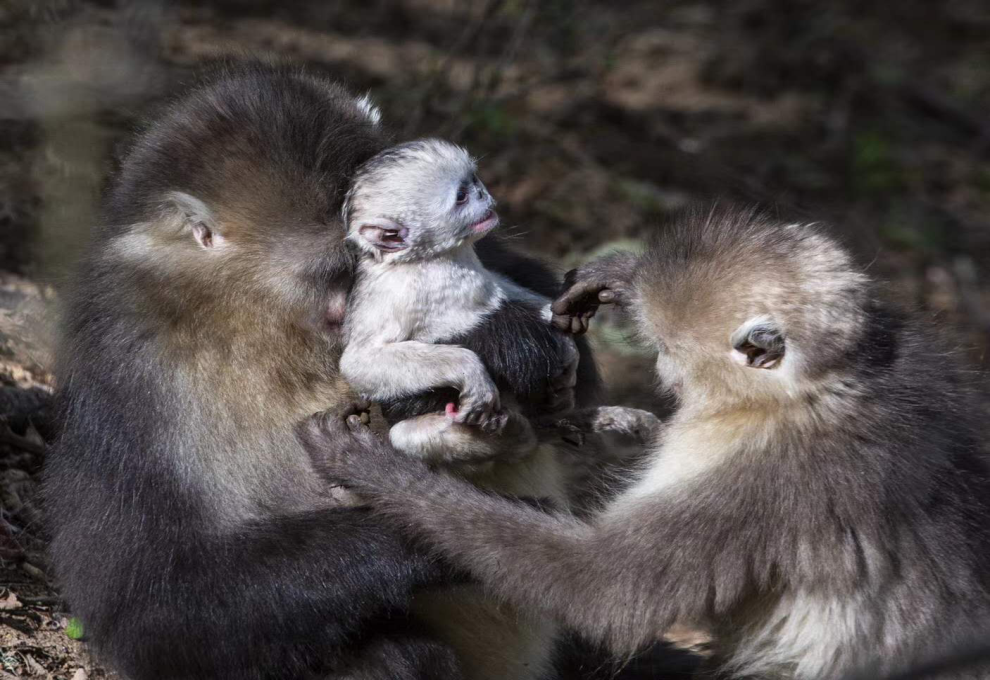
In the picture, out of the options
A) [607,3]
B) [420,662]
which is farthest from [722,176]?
[420,662]

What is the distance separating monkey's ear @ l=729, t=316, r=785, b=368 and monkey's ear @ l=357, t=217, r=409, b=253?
1.11 metres

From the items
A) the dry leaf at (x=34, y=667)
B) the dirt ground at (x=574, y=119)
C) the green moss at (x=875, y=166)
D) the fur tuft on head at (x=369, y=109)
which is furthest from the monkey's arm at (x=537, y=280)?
the green moss at (x=875, y=166)

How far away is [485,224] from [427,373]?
0.55m

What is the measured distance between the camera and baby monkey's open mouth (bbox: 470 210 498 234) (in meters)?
4.02

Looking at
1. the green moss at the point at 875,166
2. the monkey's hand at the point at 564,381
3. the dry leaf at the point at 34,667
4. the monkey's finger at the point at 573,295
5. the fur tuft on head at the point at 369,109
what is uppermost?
the fur tuft on head at the point at 369,109

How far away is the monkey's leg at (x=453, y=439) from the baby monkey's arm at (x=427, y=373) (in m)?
0.08

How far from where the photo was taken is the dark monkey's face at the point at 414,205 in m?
3.88

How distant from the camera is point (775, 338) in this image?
152 inches

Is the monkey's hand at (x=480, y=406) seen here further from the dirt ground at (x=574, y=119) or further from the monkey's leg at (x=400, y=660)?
the dirt ground at (x=574, y=119)

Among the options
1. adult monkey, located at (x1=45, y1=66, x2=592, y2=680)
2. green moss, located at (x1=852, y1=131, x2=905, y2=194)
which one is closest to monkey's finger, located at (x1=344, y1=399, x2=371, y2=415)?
adult monkey, located at (x1=45, y1=66, x2=592, y2=680)

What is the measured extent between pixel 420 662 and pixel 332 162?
1.67 metres

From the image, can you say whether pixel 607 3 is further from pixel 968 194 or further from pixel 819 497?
pixel 819 497

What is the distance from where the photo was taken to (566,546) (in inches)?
157

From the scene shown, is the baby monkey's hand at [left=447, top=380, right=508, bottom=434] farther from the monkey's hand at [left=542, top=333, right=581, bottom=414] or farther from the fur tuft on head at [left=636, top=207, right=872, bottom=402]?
the fur tuft on head at [left=636, top=207, right=872, bottom=402]
